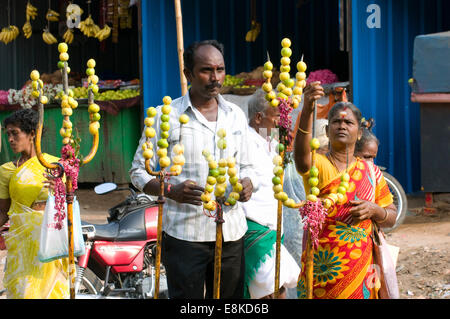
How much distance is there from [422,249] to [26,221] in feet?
13.0

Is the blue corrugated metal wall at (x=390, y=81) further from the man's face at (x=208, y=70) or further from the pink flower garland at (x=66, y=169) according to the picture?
the pink flower garland at (x=66, y=169)

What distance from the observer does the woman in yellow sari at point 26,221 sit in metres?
3.62

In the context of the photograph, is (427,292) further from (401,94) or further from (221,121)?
(401,94)

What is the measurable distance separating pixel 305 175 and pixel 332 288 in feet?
1.81

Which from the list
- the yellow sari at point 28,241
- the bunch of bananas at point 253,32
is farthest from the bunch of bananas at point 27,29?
the yellow sari at point 28,241

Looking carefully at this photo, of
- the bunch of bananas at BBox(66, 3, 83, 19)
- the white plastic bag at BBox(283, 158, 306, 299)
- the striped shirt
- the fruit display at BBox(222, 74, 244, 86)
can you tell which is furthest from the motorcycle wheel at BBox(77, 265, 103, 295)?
the bunch of bananas at BBox(66, 3, 83, 19)

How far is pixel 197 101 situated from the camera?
10.4ft

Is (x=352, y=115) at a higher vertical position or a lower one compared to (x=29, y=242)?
higher

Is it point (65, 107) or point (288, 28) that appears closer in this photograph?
point (65, 107)

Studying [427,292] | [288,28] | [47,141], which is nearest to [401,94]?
[288,28]

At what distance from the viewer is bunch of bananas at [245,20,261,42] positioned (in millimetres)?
10633

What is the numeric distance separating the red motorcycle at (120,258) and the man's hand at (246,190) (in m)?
1.97

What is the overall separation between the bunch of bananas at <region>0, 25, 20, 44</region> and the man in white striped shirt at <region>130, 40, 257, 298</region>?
970cm

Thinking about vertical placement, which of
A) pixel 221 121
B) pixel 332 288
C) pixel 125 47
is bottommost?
pixel 332 288
